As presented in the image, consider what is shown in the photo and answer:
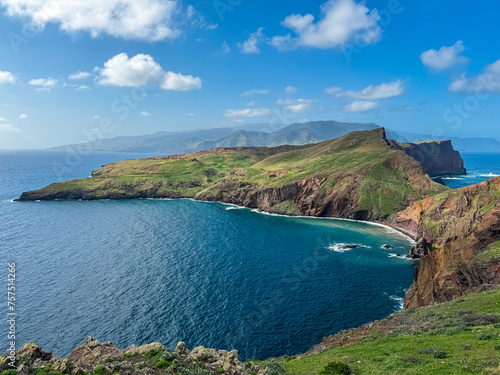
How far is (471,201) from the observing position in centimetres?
9994

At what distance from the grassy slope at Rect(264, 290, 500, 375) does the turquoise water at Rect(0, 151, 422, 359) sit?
18.4 meters

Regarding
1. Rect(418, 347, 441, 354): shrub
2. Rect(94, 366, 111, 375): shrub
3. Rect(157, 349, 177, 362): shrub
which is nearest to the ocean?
Rect(157, 349, 177, 362): shrub

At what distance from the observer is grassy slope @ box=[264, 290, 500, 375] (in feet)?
79.3

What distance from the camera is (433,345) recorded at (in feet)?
97.7

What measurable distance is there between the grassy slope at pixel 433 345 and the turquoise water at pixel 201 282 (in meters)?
18.4

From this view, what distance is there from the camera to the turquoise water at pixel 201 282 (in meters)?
57.9

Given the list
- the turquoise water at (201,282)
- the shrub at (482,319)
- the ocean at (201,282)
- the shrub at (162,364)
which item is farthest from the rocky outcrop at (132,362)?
the turquoise water at (201,282)

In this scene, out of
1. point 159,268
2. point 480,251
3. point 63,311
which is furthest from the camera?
point 159,268

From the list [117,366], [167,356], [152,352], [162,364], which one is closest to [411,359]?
[167,356]

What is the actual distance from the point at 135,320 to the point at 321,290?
143 ft

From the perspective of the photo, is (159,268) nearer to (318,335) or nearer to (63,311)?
(63,311)

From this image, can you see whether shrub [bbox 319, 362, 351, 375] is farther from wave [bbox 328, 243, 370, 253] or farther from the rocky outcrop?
wave [bbox 328, 243, 370, 253]

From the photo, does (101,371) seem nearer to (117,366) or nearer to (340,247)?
(117,366)

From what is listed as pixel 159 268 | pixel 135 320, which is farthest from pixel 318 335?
pixel 159 268
